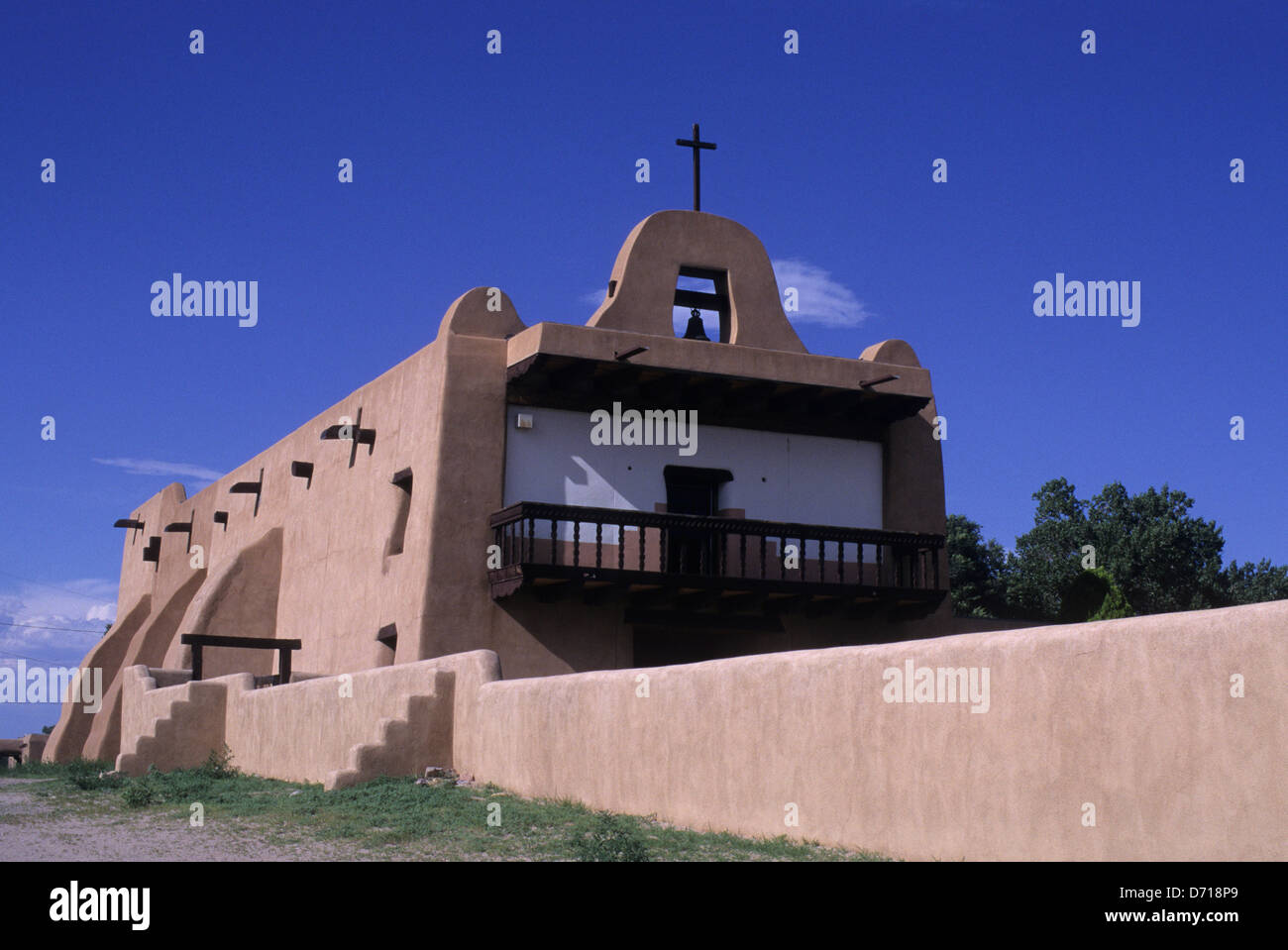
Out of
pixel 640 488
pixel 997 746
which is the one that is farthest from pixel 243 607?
pixel 997 746

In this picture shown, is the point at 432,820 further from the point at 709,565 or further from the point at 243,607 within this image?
the point at 243,607

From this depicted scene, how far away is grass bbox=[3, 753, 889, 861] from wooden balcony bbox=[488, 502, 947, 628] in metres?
4.85

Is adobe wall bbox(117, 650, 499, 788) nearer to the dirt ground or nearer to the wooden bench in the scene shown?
the wooden bench

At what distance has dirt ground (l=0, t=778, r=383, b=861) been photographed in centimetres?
1066

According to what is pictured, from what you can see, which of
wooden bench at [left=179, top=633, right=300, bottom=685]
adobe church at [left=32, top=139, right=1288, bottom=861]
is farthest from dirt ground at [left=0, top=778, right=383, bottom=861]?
wooden bench at [left=179, top=633, right=300, bottom=685]

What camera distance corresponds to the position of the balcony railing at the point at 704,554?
66.5 feet

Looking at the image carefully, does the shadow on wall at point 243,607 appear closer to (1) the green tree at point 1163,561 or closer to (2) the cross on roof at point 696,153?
(2) the cross on roof at point 696,153

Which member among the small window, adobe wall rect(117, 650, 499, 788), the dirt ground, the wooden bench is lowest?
the dirt ground

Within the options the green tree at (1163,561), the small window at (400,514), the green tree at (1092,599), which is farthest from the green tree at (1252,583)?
the small window at (400,514)

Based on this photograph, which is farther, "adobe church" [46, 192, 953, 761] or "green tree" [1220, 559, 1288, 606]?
"green tree" [1220, 559, 1288, 606]

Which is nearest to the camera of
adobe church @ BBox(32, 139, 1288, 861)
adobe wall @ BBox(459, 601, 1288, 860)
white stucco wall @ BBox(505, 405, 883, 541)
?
adobe wall @ BBox(459, 601, 1288, 860)

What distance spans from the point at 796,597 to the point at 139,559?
27383mm
